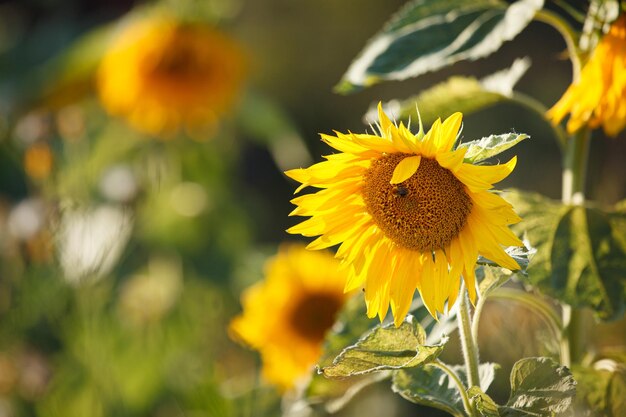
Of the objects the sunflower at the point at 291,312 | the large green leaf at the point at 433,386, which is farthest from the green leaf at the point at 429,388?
the sunflower at the point at 291,312

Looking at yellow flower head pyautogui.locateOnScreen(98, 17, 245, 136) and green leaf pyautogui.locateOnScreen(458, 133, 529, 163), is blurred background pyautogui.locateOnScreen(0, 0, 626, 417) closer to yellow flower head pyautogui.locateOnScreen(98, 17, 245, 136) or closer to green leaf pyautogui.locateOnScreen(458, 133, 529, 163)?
yellow flower head pyautogui.locateOnScreen(98, 17, 245, 136)

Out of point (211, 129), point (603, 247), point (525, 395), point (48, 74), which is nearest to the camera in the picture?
point (525, 395)

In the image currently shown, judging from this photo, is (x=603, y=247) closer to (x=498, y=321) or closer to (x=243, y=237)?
(x=498, y=321)

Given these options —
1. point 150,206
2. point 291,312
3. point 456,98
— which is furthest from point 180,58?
point 456,98

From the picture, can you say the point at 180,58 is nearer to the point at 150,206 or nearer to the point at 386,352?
the point at 150,206

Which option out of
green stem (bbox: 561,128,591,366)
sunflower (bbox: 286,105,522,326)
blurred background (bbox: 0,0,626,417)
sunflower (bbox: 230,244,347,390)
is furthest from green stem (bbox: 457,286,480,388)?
sunflower (bbox: 230,244,347,390)

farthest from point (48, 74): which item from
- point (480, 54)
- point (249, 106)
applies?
point (480, 54)

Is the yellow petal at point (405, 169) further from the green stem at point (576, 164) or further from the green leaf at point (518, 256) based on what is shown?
the green stem at point (576, 164)
